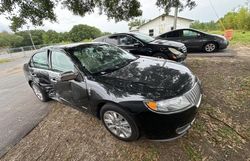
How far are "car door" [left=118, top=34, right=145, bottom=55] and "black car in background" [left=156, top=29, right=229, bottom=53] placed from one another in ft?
11.4

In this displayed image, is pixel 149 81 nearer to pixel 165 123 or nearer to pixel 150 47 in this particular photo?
pixel 165 123

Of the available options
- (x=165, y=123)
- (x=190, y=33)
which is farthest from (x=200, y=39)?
(x=165, y=123)

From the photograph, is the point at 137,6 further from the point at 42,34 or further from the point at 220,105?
the point at 42,34

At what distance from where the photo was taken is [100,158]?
2332mm

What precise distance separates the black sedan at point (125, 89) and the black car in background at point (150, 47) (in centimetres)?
249

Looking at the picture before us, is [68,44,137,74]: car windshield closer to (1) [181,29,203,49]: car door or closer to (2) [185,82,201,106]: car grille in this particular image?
(2) [185,82,201,106]: car grille

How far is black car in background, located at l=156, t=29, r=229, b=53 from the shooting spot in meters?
7.69

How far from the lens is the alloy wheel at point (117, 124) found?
2369 mm

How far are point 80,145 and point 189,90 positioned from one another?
193 centimetres

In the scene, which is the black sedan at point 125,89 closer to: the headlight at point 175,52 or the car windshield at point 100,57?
the car windshield at point 100,57

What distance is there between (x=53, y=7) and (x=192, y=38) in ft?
21.6

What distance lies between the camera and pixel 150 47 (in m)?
5.81

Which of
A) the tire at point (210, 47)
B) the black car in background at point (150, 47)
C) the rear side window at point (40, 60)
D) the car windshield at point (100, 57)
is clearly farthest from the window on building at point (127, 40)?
the tire at point (210, 47)

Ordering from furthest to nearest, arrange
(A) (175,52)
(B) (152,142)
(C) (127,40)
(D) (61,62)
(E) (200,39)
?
1. (E) (200,39)
2. (C) (127,40)
3. (A) (175,52)
4. (D) (61,62)
5. (B) (152,142)
